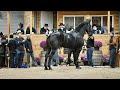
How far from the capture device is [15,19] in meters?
27.9

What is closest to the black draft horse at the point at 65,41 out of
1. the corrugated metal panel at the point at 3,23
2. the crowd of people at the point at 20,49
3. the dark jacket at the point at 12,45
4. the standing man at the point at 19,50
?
the crowd of people at the point at 20,49

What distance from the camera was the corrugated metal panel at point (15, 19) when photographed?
2775 centimetres

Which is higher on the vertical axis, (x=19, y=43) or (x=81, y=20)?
(x=81, y=20)

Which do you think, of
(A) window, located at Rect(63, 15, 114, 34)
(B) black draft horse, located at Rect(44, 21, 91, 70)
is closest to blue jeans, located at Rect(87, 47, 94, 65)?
(B) black draft horse, located at Rect(44, 21, 91, 70)

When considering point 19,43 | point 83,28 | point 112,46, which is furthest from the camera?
point 112,46

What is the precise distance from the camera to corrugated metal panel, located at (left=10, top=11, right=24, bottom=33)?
27750mm

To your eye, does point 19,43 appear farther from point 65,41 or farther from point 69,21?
point 69,21

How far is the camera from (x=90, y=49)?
74.5ft

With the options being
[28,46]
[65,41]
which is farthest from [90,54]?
[28,46]

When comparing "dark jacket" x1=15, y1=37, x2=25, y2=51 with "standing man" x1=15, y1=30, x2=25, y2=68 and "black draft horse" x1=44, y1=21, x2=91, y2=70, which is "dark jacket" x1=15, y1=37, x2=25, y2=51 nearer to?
"standing man" x1=15, y1=30, x2=25, y2=68
